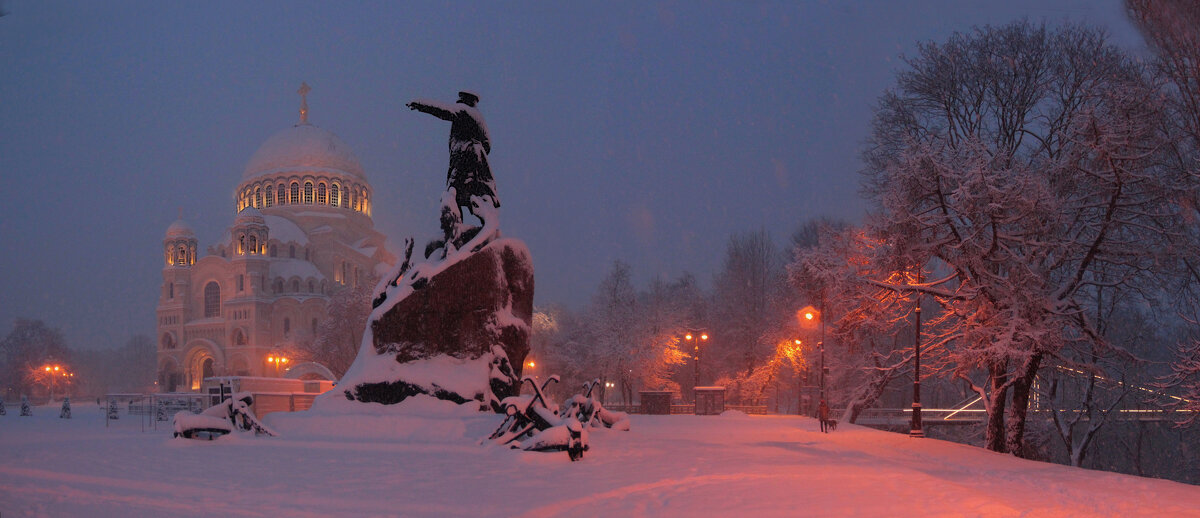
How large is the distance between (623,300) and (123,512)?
44.8 metres

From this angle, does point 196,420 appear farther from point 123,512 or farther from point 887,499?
point 887,499

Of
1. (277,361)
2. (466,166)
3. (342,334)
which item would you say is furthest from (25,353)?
(466,166)

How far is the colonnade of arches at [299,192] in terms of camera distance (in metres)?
82.8

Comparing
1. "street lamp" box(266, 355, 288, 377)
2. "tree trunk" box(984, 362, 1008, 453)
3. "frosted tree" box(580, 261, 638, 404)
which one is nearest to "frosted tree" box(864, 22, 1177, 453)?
"tree trunk" box(984, 362, 1008, 453)

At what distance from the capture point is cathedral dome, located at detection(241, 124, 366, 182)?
83062 mm

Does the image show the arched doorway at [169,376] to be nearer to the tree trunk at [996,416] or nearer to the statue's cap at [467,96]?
the statue's cap at [467,96]

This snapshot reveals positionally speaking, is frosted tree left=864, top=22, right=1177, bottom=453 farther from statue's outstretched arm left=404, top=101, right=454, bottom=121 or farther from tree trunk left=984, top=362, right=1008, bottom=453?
statue's outstretched arm left=404, top=101, right=454, bottom=121

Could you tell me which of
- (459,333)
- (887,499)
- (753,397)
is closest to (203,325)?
(753,397)

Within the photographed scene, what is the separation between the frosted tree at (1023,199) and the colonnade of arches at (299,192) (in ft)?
236

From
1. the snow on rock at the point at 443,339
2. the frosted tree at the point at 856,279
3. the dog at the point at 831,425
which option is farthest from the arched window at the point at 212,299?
the dog at the point at 831,425

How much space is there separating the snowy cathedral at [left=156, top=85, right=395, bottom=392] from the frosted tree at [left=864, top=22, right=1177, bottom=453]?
195 ft

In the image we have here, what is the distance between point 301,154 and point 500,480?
80327 millimetres

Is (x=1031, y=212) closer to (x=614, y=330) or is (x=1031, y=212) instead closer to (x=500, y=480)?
(x=500, y=480)

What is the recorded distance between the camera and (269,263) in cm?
7688
